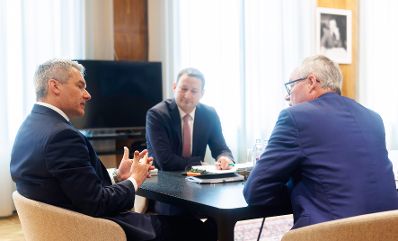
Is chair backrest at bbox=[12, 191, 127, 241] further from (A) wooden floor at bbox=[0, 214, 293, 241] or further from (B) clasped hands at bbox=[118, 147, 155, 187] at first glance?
(A) wooden floor at bbox=[0, 214, 293, 241]

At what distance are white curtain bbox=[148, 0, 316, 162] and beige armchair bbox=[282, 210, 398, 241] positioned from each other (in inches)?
149

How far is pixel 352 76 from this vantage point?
6.56 m

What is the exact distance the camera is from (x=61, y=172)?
1.67 m

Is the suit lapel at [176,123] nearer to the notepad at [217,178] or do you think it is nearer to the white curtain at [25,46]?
the notepad at [217,178]

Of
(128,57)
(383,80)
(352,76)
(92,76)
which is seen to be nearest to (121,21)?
(128,57)

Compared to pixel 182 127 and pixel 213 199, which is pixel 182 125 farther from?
pixel 213 199

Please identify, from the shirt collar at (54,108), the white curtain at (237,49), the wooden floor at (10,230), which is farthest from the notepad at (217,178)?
the white curtain at (237,49)

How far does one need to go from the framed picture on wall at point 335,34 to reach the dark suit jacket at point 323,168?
183 inches

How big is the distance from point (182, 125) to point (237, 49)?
2.63 meters

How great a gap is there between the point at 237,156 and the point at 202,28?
4.79 ft

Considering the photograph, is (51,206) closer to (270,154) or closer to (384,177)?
(270,154)

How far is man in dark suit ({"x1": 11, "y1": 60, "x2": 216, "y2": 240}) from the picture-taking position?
169 cm

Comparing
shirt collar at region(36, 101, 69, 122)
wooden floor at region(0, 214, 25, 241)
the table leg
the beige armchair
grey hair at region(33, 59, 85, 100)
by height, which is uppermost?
grey hair at region(33, 59, 85, 100)

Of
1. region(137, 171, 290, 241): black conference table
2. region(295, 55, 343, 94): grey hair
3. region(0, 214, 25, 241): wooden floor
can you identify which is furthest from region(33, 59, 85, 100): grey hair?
region(0, 214, 25, 241): wooden floor
